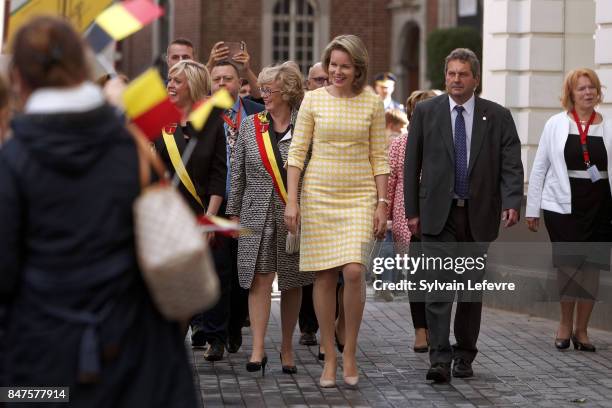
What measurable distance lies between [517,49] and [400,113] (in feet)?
4.47

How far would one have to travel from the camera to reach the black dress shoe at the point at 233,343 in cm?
1003

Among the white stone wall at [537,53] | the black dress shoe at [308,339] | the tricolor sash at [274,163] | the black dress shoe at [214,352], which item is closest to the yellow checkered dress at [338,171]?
the tricolor sash at [274,163]

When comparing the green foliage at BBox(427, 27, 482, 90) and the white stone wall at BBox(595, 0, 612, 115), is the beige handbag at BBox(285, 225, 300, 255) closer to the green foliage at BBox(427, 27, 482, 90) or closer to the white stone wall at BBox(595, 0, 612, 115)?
the white stone wall at BBox(595, 0, 612, 115)

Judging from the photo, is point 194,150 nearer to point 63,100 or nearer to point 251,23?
point 63,100

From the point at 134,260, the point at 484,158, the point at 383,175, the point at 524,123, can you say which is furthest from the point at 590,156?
the point at 134,260

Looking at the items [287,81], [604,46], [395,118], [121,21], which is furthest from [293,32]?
[121,21]

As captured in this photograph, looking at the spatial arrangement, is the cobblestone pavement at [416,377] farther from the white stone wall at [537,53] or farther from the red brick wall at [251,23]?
the red brick wall at [251,23]

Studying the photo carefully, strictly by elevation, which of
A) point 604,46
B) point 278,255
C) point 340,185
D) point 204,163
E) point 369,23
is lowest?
point 278,255

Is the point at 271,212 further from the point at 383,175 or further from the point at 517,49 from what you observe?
the point at 517,49

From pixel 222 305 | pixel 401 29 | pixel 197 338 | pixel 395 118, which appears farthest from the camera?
pixel 401 29

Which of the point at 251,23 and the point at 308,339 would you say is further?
the point at 251,23

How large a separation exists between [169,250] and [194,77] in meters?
4.76

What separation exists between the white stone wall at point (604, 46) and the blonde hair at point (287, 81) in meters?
3.76

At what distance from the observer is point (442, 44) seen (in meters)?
34.0
